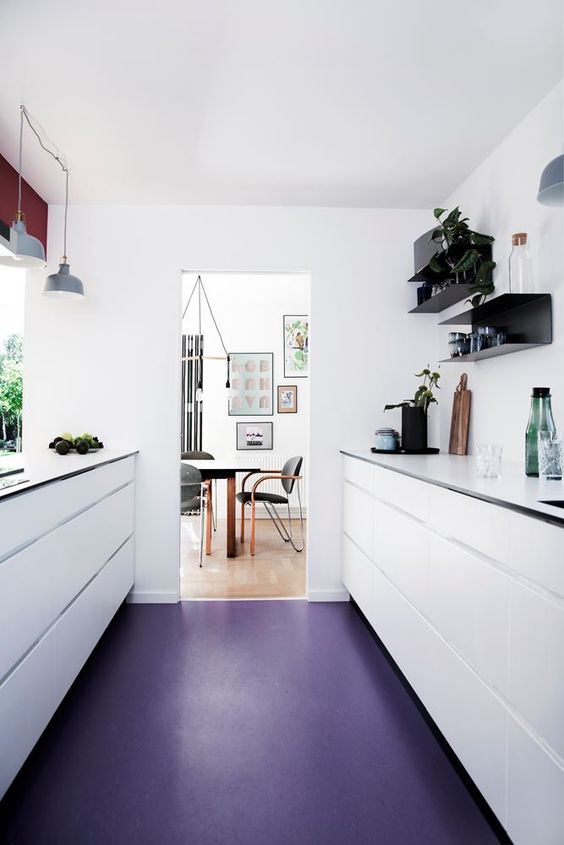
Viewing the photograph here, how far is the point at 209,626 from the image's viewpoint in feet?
9.91

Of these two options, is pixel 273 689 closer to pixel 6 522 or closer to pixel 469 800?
pixel 469 800

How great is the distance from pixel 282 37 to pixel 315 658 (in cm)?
269

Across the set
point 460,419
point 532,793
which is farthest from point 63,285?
point 532,793

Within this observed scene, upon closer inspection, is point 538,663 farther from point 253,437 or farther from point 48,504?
point 253,437

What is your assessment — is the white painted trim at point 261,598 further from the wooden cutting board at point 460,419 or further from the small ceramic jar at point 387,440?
the wooden cutting board at point 460,419

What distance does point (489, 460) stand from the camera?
195 centimetres

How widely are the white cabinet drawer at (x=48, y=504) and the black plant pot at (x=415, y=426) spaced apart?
1.73 metres

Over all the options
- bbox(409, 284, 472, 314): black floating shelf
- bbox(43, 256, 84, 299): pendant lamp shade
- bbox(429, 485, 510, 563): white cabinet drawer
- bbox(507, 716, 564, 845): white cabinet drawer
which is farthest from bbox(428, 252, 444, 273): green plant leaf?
bbox(507, 716, 564, 845): white cabinet drawer

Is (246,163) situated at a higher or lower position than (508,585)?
higher

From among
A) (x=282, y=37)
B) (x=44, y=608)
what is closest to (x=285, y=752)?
(x=44, y=608)

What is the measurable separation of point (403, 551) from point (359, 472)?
85cm

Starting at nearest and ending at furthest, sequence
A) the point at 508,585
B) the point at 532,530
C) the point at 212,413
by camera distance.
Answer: the point at 532,530
the point at 508,585
the point at 212,413

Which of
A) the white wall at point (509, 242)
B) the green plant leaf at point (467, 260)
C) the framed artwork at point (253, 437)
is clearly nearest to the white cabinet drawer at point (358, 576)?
the white wall at point (509, 242)

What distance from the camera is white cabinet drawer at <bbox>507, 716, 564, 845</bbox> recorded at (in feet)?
3.78
